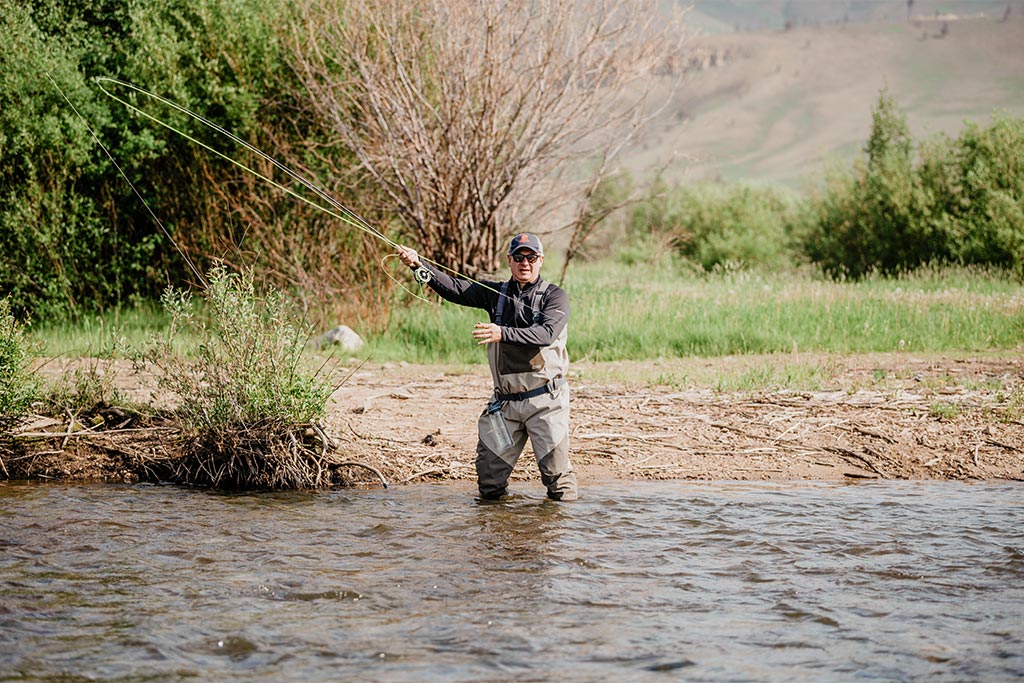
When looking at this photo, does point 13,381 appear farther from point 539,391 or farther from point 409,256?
point 539,391

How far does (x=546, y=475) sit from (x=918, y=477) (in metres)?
2.85

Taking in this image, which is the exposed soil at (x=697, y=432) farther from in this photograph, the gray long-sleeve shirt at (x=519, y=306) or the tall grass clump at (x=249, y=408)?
the gray long-sleeve shirt at (x=519, y=306)

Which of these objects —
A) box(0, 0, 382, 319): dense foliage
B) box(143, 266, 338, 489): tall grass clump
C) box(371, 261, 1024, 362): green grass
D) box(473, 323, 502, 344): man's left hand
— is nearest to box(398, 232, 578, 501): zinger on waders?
box(473, 323, 502, 344): man's left hand

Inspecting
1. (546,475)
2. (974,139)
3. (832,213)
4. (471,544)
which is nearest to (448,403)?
(546,475)

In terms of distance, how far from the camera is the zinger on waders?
6.82 meters

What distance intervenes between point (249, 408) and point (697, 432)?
11.1 feet

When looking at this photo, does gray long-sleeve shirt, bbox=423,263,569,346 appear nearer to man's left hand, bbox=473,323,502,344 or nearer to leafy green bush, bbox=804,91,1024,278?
man's left hand, bbox=473,323,502,344

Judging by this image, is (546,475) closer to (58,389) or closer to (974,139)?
(58,389)

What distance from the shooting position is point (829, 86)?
154 metres

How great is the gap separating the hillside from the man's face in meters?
106

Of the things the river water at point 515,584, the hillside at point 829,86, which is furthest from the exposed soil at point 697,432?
the hillside at point 829,86

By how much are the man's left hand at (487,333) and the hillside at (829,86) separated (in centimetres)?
10687

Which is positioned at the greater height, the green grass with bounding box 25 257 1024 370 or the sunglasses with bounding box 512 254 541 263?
the sunglasses with bounding box 512 254 541 263

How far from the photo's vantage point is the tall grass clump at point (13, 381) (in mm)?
8172
